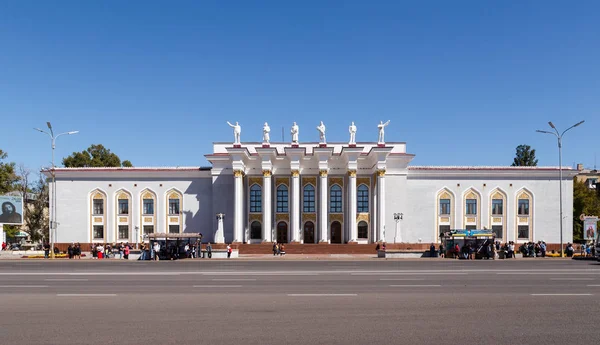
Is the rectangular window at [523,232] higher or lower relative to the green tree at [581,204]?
lower

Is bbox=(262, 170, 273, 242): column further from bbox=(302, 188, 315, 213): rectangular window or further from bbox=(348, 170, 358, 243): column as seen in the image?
bbox=(348, 170, 358, 243): column

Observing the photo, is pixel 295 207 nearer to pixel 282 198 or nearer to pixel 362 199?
pixel 282 198

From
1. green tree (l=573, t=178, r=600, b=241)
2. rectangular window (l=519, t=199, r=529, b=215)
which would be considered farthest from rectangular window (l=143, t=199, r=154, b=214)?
green tree (l=573, t=178, r=600, b=241)

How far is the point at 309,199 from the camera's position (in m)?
54.1

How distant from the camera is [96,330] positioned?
32.3ft

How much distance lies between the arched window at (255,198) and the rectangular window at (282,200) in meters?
1.91

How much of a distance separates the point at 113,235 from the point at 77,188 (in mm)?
6303

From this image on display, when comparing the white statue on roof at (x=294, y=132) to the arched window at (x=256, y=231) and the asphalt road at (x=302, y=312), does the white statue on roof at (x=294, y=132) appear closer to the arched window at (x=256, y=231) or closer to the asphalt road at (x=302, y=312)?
the arched window at (x=256, y=231)

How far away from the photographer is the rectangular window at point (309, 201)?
53.9 m

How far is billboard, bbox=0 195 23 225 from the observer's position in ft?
159

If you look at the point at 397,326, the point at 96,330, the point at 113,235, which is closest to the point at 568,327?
the point at 397,326

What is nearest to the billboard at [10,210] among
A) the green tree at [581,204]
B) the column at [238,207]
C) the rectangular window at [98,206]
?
the rectangular window at [98,206]

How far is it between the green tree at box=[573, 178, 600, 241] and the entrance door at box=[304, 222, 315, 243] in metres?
35.0

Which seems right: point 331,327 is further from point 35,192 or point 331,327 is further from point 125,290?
point 35,192
